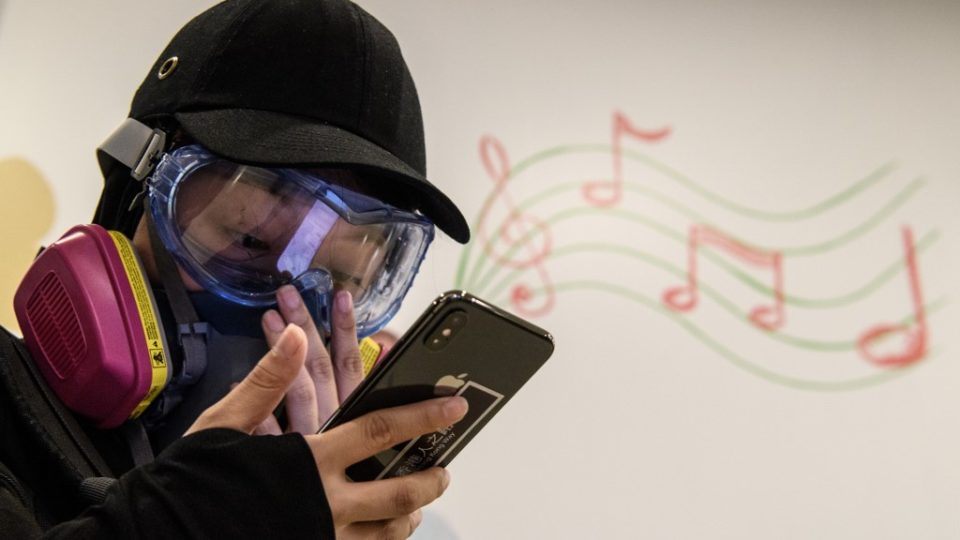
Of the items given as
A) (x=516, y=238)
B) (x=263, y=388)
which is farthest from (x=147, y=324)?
(x=516, y=238)

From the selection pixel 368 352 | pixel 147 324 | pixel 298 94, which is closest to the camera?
pixel 147 324

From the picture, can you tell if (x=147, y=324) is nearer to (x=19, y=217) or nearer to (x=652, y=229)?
(x=19, y=217)

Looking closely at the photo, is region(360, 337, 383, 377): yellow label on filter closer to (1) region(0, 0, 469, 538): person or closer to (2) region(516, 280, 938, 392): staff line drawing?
(1) region(0, 0, 469, 538): person

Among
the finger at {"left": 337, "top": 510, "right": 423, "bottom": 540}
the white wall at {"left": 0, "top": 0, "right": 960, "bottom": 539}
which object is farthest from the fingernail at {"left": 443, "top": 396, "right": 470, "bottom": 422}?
the white wall at {"left": 0, "top": 0, "right": 960, "bottom": 539}

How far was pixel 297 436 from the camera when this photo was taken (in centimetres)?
61

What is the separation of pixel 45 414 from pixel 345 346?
296 mm

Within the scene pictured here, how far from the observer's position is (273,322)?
870 millimetres

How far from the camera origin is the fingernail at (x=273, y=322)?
2.85 feet

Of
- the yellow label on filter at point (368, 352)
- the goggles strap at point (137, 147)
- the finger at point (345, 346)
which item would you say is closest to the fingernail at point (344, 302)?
the finger at point (345, 346)

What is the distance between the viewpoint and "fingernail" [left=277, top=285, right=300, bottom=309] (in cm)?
88

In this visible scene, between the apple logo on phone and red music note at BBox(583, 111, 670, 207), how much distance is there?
868 millimetres

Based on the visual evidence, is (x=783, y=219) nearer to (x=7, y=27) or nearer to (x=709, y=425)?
(x=709, y=425)

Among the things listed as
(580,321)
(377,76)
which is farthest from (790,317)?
(377,76)

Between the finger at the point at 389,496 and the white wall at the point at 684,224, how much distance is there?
67 cm
